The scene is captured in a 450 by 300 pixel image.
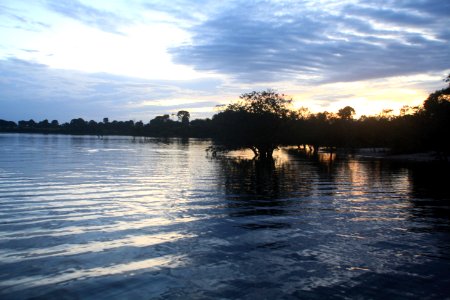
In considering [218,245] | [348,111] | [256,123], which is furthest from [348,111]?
[218,245]

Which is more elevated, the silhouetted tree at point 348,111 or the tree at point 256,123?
the silhouetted tree at point 348,111

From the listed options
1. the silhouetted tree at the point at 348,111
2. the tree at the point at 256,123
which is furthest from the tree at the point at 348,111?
the tree at the point at 256,123

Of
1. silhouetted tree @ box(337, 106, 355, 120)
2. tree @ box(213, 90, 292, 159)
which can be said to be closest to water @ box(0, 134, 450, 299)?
tree @ box(213, 90, 292, 159)

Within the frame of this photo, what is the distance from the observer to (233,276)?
9.41 m

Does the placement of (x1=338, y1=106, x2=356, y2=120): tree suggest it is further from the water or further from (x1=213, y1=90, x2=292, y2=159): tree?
the water

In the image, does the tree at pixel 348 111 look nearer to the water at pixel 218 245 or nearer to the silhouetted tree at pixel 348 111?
the silhouetted tree at pixel 348 111

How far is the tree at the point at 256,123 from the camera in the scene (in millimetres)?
65000

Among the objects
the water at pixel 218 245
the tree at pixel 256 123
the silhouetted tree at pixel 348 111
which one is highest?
the silhouetted tree at pixel 348 111

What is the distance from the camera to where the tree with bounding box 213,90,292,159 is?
6500 centimetres

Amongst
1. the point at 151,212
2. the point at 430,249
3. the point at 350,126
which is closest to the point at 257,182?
the point at 151,212

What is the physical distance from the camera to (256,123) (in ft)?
213

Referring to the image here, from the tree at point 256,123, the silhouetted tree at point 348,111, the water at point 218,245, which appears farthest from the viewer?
the silhouetted tree at point 348,111

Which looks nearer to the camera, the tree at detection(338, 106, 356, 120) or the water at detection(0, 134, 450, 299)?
the water at detection(0, 134, 450, 299)

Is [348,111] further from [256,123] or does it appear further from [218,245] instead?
[218,245]
